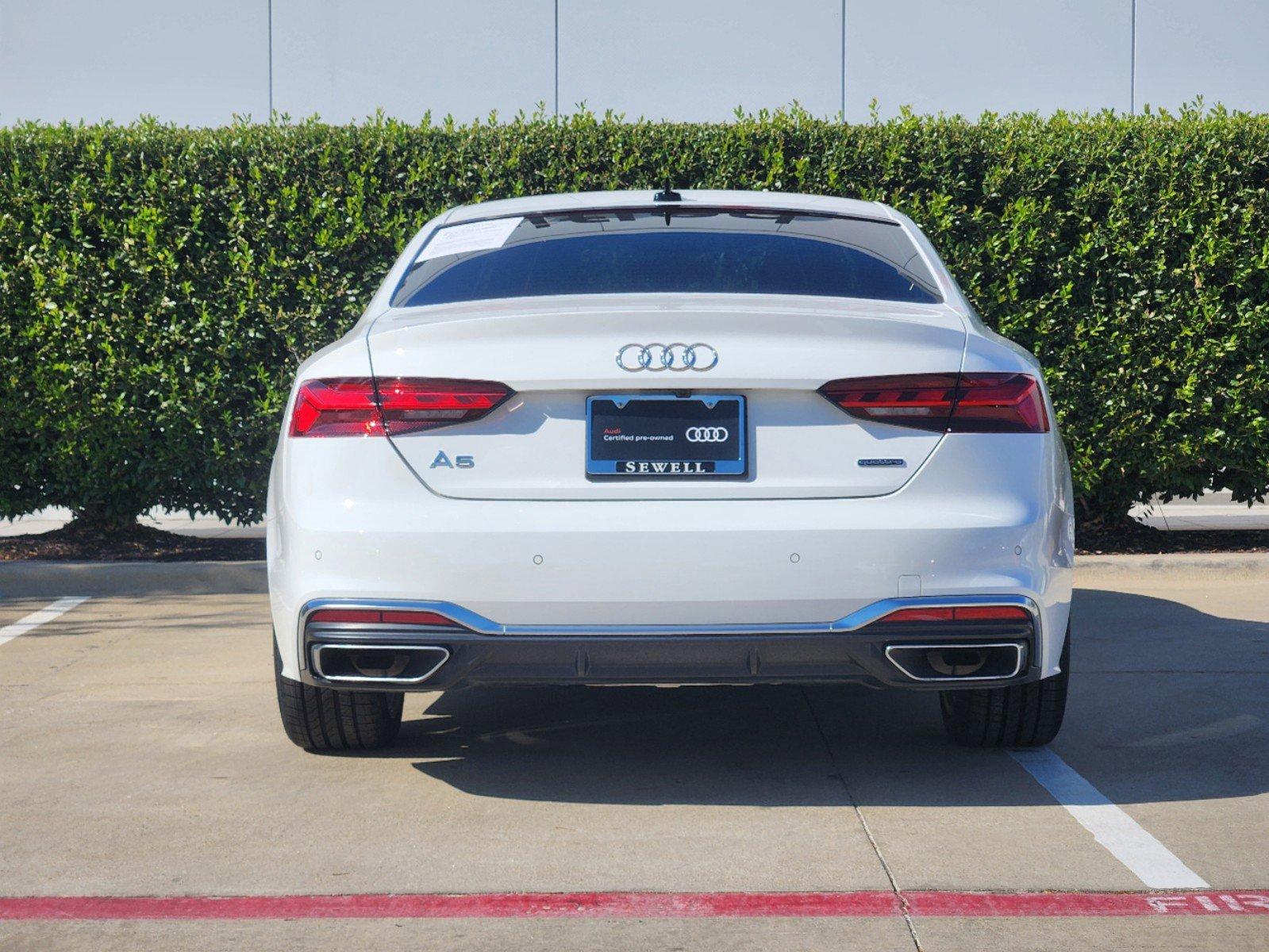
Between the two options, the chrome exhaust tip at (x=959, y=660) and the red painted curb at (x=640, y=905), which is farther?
the chrome exhaust tip at (x=959, y=660)

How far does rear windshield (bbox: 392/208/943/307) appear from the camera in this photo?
458cm

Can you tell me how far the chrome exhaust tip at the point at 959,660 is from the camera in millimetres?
3949

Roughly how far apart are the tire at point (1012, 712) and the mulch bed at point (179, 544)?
4.85 m

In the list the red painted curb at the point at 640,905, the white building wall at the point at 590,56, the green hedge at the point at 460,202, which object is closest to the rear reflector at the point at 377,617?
the red painted curb at the point at 640,905

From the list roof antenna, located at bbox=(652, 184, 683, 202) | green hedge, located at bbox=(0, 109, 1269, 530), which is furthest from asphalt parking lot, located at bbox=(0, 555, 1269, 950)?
green hedge, located at bbox=(0, 109, 1269, 530)

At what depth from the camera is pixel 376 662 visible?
4.03 metres

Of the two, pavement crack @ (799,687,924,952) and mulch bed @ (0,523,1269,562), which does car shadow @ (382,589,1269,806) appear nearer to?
pavement crack @ (799,687,924,952)

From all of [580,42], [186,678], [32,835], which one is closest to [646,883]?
[32,835]

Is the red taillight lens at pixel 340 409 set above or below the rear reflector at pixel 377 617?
above

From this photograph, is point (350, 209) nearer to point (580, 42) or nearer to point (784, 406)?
point (580, 42)

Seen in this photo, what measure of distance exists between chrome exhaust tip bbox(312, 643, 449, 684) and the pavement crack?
1.17 meters

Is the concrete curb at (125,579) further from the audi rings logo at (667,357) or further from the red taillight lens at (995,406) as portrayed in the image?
the red taillight lens at (995,406)

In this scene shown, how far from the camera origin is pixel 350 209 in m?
9.03

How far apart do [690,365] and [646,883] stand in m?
1.26
